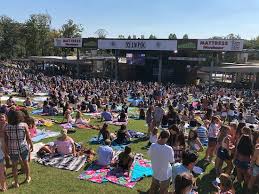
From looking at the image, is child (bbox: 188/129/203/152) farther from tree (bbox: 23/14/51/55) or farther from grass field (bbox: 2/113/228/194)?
tree (bbox: 23/14/51/55)

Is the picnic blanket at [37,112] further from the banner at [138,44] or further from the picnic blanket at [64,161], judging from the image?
the banner at [138,44]

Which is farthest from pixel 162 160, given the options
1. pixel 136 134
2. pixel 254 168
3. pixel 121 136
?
pixel 136 134

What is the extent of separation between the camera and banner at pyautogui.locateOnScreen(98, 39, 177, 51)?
4109 cm

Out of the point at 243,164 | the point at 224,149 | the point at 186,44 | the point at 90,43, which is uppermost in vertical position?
the point at 90,43

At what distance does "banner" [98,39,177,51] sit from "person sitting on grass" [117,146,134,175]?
32467mm

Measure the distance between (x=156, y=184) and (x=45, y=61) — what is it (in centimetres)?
5132

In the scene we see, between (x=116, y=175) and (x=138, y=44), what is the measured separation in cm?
3492

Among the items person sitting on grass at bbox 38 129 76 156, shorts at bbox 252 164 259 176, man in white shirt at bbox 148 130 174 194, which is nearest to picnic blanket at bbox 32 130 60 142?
person sitting on grass at bbox 38 129 76 156

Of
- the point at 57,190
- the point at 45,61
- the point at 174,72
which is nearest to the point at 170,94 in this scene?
the point at 174,72

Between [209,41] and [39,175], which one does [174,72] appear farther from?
[39,175]

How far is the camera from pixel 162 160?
664 cm

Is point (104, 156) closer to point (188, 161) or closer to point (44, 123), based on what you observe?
point (188, 161)

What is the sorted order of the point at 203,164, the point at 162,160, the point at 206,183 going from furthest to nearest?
the point at 203,164, the point at 206,183, the point at 162,160

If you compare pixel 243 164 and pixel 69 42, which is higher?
pixel 69 42
